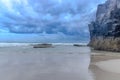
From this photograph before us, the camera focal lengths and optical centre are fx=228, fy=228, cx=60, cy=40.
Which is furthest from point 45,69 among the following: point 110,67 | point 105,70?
point 110,67

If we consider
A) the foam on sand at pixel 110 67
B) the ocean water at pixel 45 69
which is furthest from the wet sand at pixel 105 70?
the ocean water at pixel 45 69

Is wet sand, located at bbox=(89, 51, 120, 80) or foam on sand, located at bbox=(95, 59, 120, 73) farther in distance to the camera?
foam on sand, located at bbox=(95, 59, 120, 73)

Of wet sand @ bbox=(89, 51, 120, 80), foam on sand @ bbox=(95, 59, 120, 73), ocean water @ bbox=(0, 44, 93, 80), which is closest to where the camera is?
wet sand @ bbox=(89, 51, 120, 80)

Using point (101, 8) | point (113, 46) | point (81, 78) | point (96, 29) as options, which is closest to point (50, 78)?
point (81, 78)

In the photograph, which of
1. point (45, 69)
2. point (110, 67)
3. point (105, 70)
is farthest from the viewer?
point (110, 67)

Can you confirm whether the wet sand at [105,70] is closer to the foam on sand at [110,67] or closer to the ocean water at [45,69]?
the foam on sand at [110,67]

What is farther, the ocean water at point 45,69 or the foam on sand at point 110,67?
the foam on sand at point 110,67

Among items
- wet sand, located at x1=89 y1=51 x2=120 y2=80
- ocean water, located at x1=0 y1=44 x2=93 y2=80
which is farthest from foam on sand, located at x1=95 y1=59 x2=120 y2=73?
ocean water, located at x1=0 y1=44 x2=93 y2=80

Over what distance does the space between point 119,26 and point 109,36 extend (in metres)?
5.84

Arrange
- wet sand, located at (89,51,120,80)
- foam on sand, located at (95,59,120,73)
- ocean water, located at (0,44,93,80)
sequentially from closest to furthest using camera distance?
wet sand, located at (89,51,120,80), ocean water, located at (0,44,93,80), foam on sand, located at (95,59,120,73)

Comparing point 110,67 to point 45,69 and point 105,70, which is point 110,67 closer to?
point 105,70

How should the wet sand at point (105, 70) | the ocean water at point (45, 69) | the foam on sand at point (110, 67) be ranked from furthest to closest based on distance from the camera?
the foam on sand at point (110, 67) < the ocean water at point (45, 69) < the wet sand at point (105, 70)

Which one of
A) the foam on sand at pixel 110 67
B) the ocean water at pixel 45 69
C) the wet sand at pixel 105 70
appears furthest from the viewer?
the foam on sand at pixel 110 67

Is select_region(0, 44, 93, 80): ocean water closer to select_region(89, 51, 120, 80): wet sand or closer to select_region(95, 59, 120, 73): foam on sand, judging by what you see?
select_region(89, 51, 120, 80): wet sand
